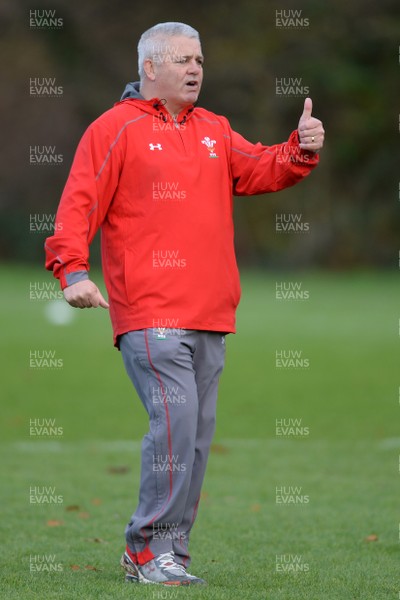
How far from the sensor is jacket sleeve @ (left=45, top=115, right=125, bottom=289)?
491cm

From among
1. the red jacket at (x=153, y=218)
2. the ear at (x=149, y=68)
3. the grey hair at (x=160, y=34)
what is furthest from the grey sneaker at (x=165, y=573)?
the grey hair at (x=160, y=34)

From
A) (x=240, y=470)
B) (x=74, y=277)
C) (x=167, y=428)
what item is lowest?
(x=240, y=470)

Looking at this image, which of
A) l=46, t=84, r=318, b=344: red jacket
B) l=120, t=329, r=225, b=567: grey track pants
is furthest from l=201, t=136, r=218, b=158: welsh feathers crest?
l=120, t=329, r=225, b=567: grey track pants

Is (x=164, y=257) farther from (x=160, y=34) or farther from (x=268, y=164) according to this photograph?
(x=160, y=34)

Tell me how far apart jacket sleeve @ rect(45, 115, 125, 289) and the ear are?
31cm

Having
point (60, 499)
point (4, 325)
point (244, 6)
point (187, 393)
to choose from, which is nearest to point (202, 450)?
point (187, 393)

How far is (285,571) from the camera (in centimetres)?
538

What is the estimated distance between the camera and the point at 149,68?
5266 mm

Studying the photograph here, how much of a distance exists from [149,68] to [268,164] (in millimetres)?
651

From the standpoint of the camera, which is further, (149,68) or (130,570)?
(149,68)

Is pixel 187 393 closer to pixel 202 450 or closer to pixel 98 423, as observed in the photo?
pixel 202 450

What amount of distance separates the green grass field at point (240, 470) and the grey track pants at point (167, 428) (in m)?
0.24

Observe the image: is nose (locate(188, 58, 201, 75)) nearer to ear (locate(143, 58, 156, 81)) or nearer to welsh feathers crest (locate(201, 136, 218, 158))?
ear (locate(143, 58, 156, 81))

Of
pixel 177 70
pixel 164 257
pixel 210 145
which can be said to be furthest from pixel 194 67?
pixel 164 257
